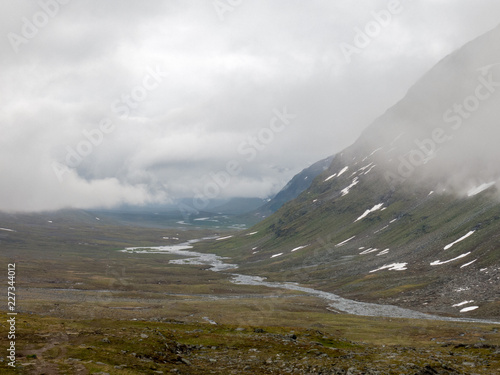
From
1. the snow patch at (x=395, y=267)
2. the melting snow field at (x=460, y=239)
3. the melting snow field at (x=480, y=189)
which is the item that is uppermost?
the melting snow field at (x=480, y=189)

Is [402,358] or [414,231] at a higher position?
[414,231]

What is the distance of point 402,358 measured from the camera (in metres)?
38.6

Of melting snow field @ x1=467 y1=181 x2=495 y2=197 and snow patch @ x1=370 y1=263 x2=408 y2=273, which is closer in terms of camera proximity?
snow patch @ x1=370 y1=263 x2=408 y2=273

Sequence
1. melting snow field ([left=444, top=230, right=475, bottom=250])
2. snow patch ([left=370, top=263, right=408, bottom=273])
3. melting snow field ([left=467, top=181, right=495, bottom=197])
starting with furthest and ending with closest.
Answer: melting snow field ([left=467, top=181, right=495, bottom=197]) < melting snow field ([left=444, top=230, right=475, bottom=250]) < snow patch ([left=370, top=263, right=408, bottom=273])

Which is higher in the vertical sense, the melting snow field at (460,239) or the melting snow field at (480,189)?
the melting snow field at (480,189)

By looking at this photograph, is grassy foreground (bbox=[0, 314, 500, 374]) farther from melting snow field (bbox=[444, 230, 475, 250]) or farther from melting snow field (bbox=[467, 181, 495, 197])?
melting snow field (bbox=[467, 181, 495, 197])

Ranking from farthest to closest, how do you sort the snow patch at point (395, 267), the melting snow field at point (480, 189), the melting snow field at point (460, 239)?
the melting snow field at point (480, 189), the melting snow field at point (460, 239), the snow patch at point (395, 267)

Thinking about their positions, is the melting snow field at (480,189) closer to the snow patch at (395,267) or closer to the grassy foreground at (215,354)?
the snow patch at (395,267)

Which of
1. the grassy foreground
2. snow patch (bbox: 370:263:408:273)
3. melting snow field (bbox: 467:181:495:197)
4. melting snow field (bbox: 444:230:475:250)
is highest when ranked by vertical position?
melting snow field (bbox: 467:181:495:197)

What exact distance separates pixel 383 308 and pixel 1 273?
16857 cm

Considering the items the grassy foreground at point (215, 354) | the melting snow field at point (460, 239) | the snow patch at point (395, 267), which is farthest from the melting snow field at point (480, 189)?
the grassy foreground at point (215, 354)

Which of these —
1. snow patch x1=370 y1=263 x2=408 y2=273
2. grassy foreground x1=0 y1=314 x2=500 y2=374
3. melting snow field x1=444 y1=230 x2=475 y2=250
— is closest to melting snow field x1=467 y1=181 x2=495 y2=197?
melting snow field x1=444 y1=230 x2=475 y2=250

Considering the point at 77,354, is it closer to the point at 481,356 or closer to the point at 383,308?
the point at 481,356

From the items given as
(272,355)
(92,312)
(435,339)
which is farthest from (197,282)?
(272,355)
